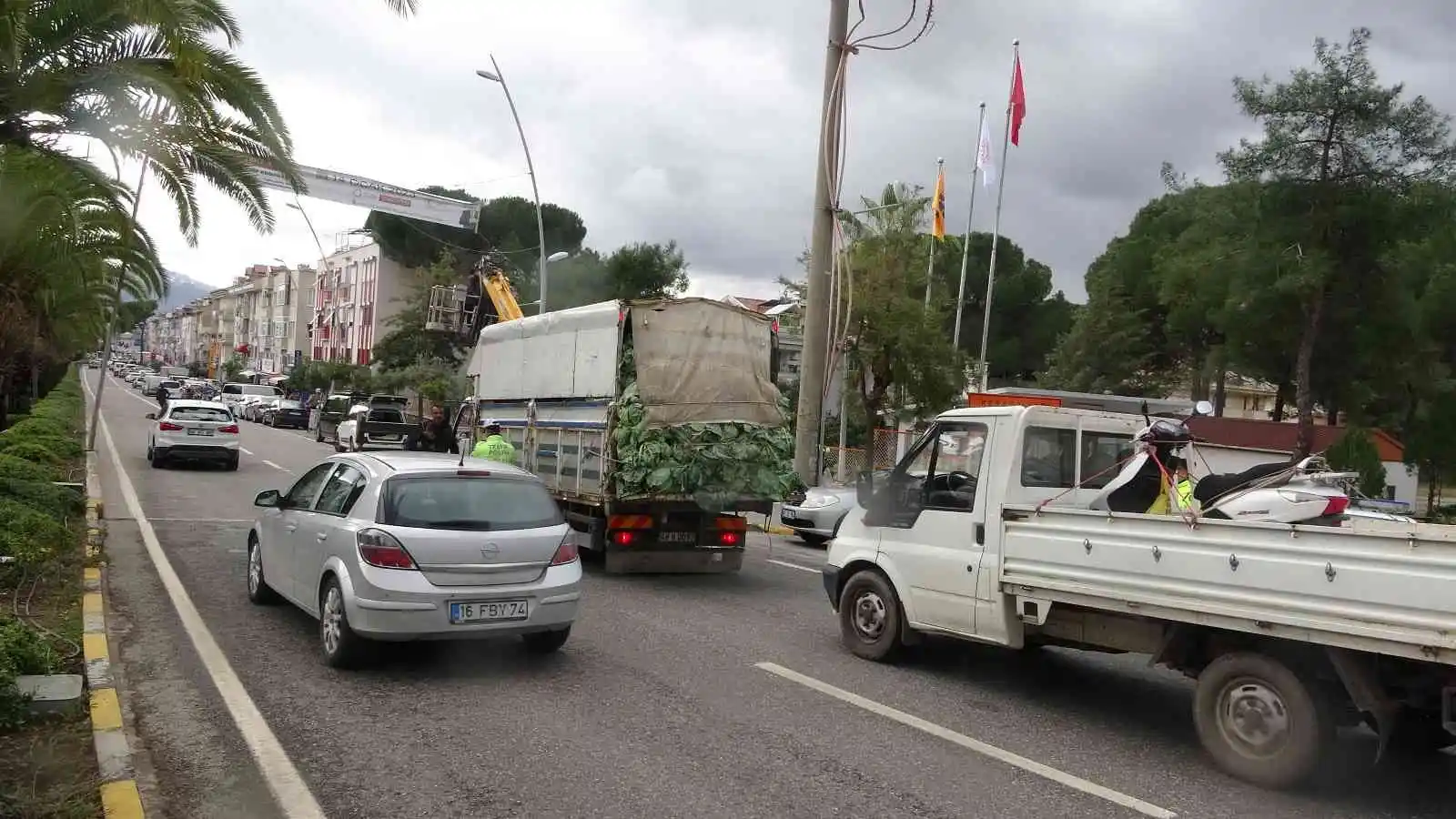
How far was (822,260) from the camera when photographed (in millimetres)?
15938

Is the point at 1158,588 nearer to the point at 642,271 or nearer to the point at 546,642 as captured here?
the point at 546,642

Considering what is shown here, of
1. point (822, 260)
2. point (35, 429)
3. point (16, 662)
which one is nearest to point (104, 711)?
point (16, 662)

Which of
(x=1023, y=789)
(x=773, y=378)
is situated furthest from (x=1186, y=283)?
(x=1023, y=789)

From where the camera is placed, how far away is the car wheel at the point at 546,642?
25.3 ft

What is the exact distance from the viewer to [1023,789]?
17.4 ft

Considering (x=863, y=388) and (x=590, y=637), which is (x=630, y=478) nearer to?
(x=590, y=637)

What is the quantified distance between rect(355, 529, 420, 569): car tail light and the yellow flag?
2631 cm

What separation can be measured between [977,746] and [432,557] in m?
3.55

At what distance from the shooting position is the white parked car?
23.0m

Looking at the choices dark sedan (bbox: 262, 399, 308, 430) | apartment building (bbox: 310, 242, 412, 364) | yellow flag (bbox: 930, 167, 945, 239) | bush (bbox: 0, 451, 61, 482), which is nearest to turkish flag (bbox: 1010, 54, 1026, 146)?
yellow flag (bbox: 930, 167, 945, 239)

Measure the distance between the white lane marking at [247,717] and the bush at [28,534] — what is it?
98 cm

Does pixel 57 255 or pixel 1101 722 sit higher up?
pixel 57 255

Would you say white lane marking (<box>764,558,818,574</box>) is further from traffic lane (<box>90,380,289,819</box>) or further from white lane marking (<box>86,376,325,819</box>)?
traffic lane (<box>90,380,289,819</box>)

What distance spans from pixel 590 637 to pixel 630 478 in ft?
9.06
